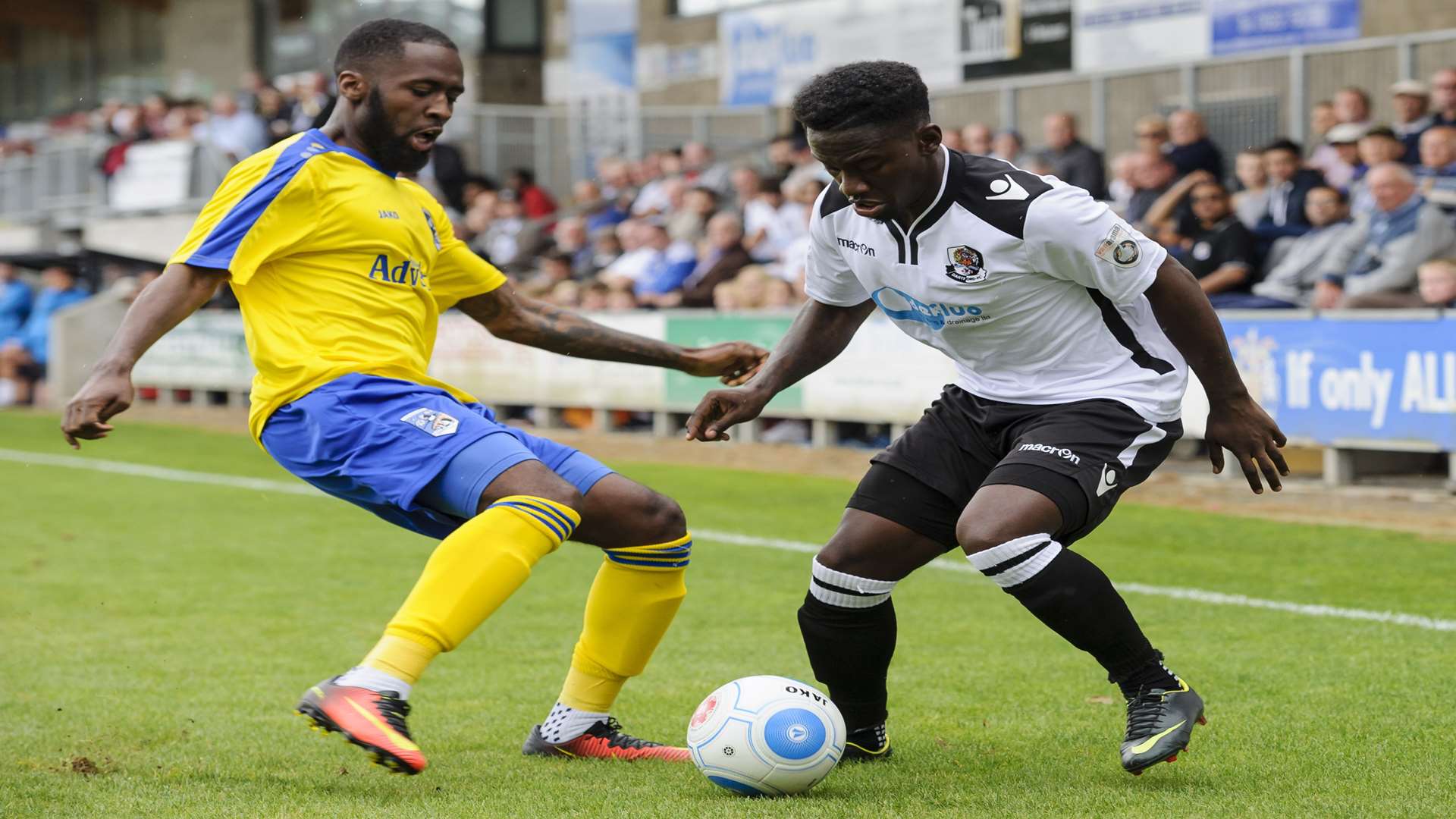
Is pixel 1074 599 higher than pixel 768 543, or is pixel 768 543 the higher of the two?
pixel 1074 599

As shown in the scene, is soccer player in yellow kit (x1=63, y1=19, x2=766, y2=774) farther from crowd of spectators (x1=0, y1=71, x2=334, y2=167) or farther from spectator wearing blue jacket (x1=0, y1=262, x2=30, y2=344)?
spectator wearing blue jacket (x1=0, y1=262, x2=30, y2=344)

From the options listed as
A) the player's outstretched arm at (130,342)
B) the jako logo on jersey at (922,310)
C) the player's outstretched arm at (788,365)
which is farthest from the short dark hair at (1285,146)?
the player's outstretched arm at (130,342)

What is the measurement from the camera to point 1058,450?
4406 mm

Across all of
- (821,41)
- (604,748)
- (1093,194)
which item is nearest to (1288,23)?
(1093,194)

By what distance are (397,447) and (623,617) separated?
2.97 feet

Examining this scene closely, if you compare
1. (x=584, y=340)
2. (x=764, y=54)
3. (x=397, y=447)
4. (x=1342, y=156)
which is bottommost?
(x=397, y=447)

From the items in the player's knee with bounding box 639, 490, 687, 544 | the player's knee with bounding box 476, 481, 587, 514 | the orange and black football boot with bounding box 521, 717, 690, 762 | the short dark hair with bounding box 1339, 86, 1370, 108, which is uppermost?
the short dark hair with bounding box 1339, 86, 1370, 108

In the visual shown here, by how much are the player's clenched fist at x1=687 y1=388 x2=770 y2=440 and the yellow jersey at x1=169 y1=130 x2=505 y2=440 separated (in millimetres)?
734

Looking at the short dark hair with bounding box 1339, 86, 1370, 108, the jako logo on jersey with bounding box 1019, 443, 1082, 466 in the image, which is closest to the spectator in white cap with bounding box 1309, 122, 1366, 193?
the short dark hair with bounding box 1339, 86, 1370, 108

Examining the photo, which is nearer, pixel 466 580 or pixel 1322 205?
pixel 466 580

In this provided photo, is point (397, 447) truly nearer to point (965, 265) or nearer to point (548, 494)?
point (548, 494)

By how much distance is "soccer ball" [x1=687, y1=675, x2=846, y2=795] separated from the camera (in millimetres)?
4340

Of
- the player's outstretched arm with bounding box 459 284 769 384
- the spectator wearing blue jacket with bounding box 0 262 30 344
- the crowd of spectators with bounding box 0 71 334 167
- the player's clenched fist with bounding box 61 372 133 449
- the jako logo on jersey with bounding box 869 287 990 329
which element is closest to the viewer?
the player's clenched fist with bounding box 61 372 133 449

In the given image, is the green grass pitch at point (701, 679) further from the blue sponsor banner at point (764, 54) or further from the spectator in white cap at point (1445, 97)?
the blue sponsor banner at point (764, 54)
